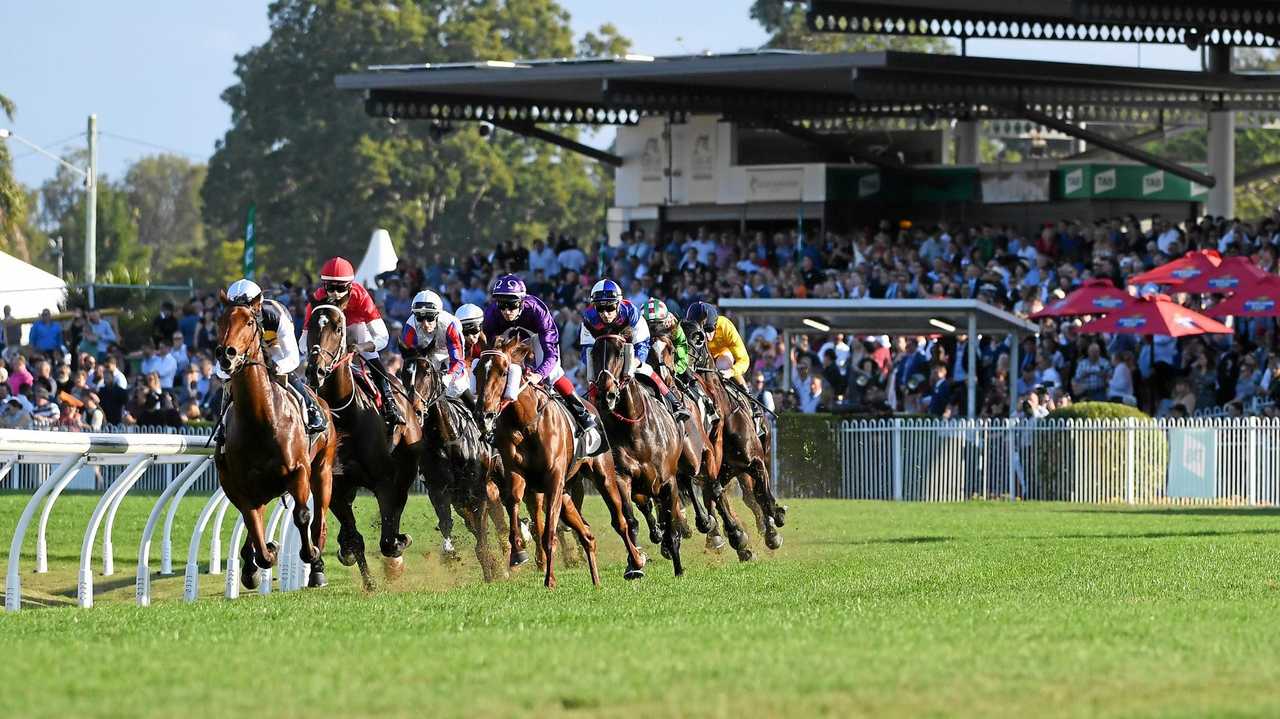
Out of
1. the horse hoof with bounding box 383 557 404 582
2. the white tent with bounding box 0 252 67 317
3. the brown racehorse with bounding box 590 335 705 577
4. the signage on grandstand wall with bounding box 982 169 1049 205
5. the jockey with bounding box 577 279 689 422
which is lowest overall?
the horse hoof with bounding box 383 557 404 582

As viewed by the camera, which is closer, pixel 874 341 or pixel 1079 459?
pixel 1079 459

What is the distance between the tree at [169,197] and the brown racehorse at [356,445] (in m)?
108

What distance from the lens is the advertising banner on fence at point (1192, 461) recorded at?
956 inches

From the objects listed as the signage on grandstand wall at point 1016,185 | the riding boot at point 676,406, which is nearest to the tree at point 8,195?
the signage on grandstand wall at point 1016,185

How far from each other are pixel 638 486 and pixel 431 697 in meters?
7.37

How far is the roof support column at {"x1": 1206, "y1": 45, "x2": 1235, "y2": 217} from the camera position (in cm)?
3350

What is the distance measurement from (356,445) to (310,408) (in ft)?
3.73

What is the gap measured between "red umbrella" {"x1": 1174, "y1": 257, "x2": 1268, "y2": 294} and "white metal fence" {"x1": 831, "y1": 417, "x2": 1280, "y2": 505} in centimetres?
155

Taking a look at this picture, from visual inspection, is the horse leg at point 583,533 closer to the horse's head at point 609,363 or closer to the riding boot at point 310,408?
the horse's head at point 609,363

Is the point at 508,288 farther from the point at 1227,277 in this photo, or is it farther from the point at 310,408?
the point at 1227,277

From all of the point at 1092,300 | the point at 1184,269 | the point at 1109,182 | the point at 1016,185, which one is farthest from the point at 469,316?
the point at 1109,182

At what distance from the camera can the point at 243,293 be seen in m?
12.2

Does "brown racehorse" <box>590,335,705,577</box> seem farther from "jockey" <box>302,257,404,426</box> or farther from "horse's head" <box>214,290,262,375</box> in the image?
"horse's head" <box>214,290,262,375</box>

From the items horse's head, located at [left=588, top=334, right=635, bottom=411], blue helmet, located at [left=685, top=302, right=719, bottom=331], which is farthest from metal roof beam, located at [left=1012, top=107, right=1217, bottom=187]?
horse's head, located at [left=588, top=334, right=635, bottom=411]
